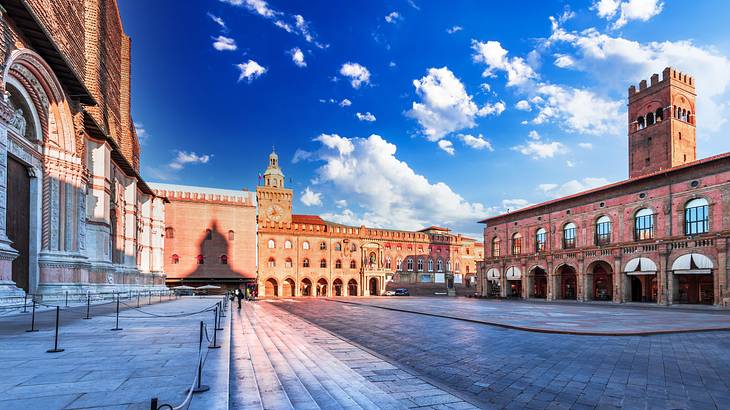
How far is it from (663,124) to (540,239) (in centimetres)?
2261

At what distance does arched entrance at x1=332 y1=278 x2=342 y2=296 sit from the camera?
64.8 metres

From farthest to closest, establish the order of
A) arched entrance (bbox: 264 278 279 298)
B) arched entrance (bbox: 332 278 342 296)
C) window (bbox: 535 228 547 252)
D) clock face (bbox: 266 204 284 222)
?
clock face (bbox: 266 204 284 222), arched entrance (bbox: 332 278 342 296), arched entrance (bbox: 264 278 279 298), window (bbox: 535 228 547 252)

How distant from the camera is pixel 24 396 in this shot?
15.2ft

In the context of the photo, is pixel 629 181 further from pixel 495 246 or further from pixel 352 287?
pixel 352 287

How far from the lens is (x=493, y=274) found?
58.0 metres

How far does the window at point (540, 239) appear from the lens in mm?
50375

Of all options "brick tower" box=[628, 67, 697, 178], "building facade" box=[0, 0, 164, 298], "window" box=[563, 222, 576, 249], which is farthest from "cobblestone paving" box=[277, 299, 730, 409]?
"brick tower" box=[628, 67, 697, 178]

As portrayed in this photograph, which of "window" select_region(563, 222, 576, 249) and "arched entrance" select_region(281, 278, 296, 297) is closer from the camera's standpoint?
"window" select_region(563, 222, 576, 249)

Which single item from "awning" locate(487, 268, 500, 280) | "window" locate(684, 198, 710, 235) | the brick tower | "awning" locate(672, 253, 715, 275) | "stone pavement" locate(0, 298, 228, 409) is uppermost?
the brick tower

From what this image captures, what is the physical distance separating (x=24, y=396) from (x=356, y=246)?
206 feet

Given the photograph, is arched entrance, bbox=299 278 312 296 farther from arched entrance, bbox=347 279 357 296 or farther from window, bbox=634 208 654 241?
window, bbox=634 208 654 241

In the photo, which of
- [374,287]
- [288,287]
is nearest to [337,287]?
[374,287]

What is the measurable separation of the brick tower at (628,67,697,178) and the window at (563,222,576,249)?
56.0 ft

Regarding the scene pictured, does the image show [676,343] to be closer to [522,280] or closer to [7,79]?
[7,79]
